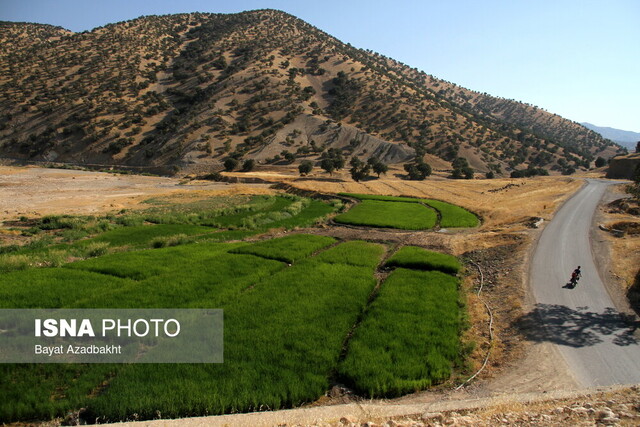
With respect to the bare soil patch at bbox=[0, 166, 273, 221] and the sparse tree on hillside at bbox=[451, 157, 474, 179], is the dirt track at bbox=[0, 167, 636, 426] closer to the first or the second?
the bare soil patch at bbox=[0, 166, 273, 221]

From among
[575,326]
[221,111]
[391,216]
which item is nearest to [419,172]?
[391,216]

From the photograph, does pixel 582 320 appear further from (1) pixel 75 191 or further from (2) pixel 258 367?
(1) pixel 75 191

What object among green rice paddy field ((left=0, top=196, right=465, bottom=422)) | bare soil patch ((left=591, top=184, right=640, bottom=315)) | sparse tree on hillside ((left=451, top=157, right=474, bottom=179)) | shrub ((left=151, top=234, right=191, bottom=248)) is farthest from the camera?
sparse tree on hillside ((left=451, top=157, right=474, bottom=179))

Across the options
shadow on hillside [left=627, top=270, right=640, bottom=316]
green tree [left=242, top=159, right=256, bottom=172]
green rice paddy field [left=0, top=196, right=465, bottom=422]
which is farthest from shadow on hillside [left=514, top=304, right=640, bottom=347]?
green tree [left=242, top=159, right=256, bottom=172]

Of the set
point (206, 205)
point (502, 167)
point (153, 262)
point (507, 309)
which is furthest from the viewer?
point (502, 167)

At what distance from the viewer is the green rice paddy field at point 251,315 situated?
379 inches

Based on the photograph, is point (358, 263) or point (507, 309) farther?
point (358, 263)

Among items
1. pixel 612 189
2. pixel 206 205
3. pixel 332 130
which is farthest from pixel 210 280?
pixel 332 130

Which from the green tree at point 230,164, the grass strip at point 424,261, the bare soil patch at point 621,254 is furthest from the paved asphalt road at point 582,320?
the green tree at point 230,164

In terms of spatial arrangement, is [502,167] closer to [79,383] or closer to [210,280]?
[210,280]

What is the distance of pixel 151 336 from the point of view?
1273 centimetres

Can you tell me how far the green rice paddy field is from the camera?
962cm

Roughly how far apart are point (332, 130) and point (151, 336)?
11999 centimetres

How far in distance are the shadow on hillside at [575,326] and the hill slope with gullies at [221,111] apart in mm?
97080
